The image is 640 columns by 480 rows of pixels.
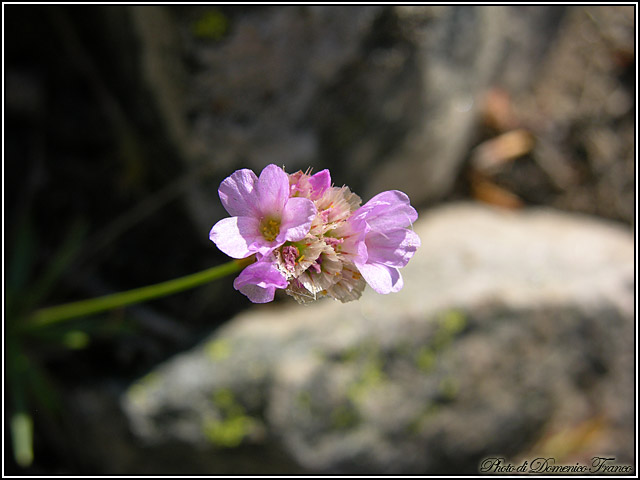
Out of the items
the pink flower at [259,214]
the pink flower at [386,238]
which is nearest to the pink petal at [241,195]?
the pink flower at [259,214]

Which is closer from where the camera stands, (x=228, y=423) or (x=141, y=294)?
(x=141, y=294)

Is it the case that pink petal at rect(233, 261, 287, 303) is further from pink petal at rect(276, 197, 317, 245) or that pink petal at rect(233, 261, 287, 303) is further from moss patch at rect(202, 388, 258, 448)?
moss patch at rect(202, 388, 258, 448)

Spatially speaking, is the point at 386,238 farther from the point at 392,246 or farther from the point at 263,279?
the point at 263,279

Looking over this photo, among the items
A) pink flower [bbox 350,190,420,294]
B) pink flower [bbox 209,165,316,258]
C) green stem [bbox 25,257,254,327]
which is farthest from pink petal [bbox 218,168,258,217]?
pink flower [bbox 350,190,420,294]

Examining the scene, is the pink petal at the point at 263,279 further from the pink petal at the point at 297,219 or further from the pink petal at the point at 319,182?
the pink petal at the point at 319,182

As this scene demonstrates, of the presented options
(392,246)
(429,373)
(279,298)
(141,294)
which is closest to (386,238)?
(392,246)
